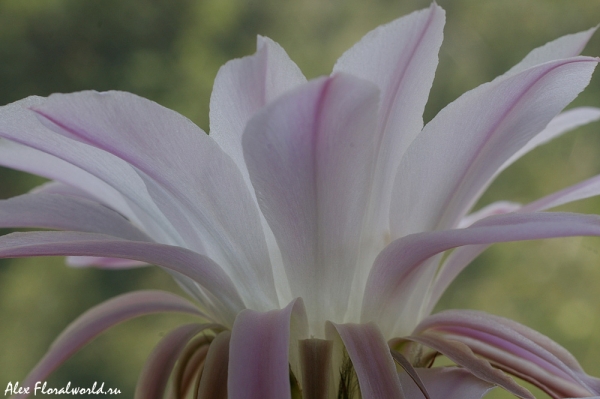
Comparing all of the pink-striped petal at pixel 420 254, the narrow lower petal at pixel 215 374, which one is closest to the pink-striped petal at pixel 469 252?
the pink-striped petal at pixel 420 254

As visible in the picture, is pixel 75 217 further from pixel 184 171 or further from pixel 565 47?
pixel 565 47

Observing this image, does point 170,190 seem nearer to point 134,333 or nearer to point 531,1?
point 134,333

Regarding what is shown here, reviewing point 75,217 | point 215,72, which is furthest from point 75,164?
point 215,72

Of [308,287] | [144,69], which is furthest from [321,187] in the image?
[144,69]

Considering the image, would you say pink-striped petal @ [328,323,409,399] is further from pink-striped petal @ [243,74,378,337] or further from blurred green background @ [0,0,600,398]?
blurred green background @ [0,0,600,398]

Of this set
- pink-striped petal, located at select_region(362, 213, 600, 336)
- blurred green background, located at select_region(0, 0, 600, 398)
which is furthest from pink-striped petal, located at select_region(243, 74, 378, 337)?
blurred green background, located at select_region(0, 0, 600, 398)

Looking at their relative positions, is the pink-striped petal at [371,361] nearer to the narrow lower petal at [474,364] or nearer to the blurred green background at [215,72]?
the narrow lower petal at [474,364]

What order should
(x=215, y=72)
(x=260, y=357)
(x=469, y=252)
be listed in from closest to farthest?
(x=260, y=357) → (x=469, y=252) → (x=215, y=72)
